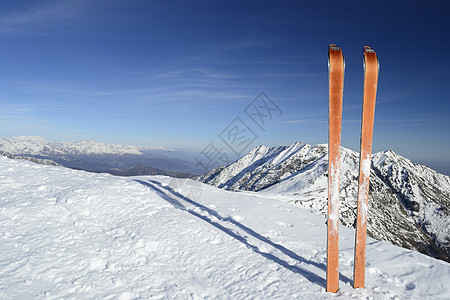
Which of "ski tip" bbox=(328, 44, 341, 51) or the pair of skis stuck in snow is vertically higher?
"ski tip" bbox=(328, 44, 341, 51)

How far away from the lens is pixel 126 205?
40.4ft

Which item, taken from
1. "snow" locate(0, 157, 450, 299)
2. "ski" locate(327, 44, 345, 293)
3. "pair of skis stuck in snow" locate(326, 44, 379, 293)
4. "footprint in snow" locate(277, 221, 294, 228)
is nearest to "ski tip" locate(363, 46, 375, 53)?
"pair of skis stuck in snow" locate(326, 44, 379, 293)

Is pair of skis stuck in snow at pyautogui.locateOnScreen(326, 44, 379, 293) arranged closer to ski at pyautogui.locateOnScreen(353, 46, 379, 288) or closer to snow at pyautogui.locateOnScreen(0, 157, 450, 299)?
ski at pyautogui.locateOnScreen(353, 46, 379, 288)

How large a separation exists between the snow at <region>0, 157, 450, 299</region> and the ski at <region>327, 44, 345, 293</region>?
75cm

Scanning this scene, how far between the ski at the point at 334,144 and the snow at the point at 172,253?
0.75 meters

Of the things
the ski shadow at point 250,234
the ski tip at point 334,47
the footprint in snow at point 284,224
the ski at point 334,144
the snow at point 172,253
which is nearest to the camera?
the ski at point 334,144

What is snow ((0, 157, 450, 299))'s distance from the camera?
6707 mm

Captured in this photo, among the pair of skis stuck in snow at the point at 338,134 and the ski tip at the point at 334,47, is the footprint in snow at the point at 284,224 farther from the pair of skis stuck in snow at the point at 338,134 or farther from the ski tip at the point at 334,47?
the ski tip at the point at 334,47

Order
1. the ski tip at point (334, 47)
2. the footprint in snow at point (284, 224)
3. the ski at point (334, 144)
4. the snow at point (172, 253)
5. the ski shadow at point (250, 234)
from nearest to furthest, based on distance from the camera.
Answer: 1. the ski at point (334, 144)
2. the ski tip at point (334, 47)
3. the snow at point (172, 253)
4. the ski shadow at point (250, 234)
5. the footprint in snow at point (284, 224)

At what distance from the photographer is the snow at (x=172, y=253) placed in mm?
6707

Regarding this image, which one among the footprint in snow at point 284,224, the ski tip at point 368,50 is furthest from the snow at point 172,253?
the ski tip at point 368,50

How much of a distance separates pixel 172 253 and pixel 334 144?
657 centimetres

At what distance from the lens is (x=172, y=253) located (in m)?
8.57

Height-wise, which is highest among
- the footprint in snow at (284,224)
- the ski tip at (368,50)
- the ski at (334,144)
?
the ski tip at (368,50)
